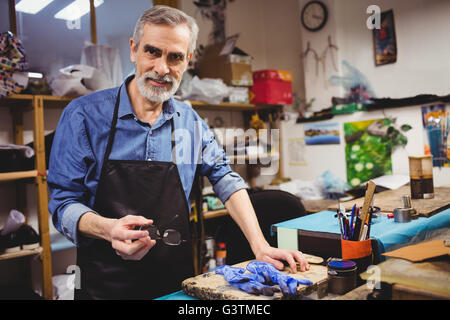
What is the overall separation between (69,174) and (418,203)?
4.25ft

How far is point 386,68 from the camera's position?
286cm

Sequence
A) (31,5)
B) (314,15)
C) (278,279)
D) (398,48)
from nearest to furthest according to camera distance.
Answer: (278,279) < (31,5) < (398,48) < (314,15)

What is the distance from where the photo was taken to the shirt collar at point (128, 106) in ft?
4.54

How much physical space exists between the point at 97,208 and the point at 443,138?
1.80 metres

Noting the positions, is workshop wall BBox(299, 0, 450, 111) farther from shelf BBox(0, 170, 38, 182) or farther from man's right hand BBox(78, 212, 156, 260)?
shelf BBox(0, 170, 38, 182)

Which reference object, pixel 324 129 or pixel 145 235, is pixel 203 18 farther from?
pixel 145 235

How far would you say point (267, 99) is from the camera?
341cm

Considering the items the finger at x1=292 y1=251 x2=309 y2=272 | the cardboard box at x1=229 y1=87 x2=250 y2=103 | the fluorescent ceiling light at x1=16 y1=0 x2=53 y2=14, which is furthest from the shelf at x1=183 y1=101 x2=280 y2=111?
the finger at x1=292 y1=251 x2=309 y2=272

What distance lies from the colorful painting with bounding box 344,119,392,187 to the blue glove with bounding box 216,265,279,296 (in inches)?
88.3

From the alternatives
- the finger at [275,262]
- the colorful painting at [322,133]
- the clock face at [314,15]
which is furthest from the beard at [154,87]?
the clock face at [314,15]

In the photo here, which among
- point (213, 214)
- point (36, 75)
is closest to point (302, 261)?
point (213, 214)

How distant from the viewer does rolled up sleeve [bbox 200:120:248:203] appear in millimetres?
1465

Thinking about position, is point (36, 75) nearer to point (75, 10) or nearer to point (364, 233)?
point (75, 10)

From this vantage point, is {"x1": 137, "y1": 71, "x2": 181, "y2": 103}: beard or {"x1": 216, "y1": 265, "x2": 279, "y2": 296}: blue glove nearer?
{"x1": 216, "y1": 265, "x2": 279, "y2": 296}: blue glove
